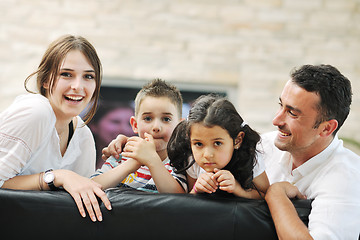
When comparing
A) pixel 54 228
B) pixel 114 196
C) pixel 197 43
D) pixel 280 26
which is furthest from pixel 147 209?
pixel 280 26

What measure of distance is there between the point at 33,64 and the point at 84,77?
8.86 feet

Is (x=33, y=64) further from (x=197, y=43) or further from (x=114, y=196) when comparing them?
(x=114, y=196)

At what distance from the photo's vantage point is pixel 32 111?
162 centimetres

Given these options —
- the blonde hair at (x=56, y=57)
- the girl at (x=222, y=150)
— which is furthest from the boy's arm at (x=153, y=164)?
the blonde hair at (x=56, y=57)

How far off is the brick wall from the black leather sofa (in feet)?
9.56

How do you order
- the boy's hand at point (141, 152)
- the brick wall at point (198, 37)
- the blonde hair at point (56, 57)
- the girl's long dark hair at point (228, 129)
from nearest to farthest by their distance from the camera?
the girl's long dark hair at point (228, 129) < the boy's hand at point (141, 152) < the blonde hair at point (56, 57) < the brick wall at point (198, 37)

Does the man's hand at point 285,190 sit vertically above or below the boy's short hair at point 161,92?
below

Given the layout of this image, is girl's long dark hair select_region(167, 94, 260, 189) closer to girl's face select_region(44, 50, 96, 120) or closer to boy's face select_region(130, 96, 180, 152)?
boy's face select_region(130, 96, 180, 152)

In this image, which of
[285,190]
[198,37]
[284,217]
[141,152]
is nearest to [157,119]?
[141,152]

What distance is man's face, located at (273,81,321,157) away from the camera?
1.76 metres

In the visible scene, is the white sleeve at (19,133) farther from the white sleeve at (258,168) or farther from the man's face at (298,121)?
the man's face at (298,121)

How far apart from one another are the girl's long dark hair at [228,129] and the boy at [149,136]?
141 millimetres

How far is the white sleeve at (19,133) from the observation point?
1594 millimetres

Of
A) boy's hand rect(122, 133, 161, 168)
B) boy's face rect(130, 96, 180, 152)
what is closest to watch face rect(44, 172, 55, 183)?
boy's hand rect(122, 133, 161, 168)
